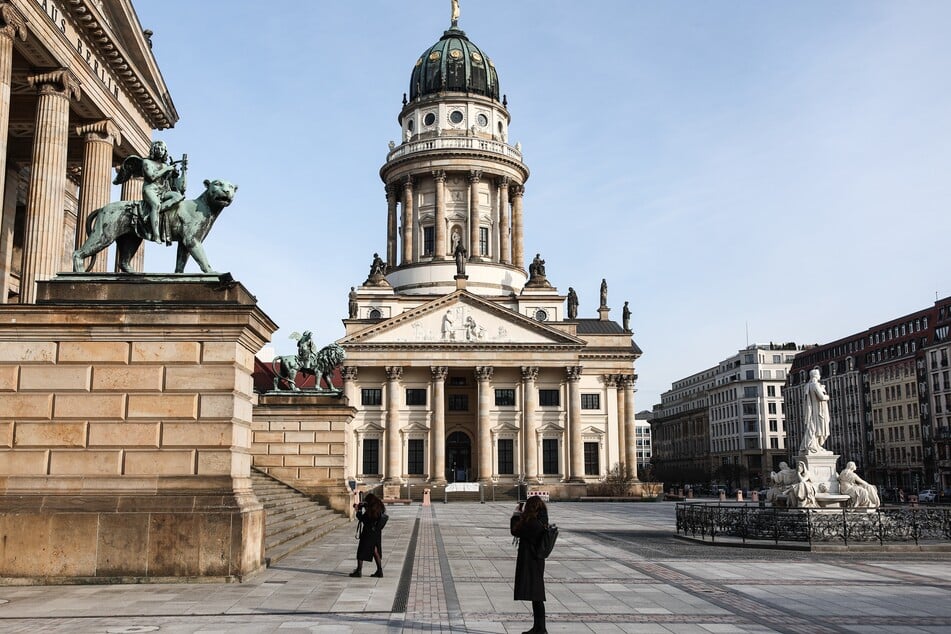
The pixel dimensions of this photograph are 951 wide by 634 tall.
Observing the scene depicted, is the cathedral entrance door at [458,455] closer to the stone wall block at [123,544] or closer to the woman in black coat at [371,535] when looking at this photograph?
the woman in black coat at [371,535]

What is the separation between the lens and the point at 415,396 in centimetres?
8050

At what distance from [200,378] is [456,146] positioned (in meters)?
77.6

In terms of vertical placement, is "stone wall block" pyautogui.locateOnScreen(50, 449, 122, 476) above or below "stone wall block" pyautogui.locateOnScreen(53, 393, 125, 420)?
below

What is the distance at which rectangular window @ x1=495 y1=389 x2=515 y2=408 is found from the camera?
3194 inches

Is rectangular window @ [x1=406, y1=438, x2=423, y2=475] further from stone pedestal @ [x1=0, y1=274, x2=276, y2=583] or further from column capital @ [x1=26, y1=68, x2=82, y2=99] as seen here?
stone pedestal @ [x1=0, y1=274, x2=276, y2=583]

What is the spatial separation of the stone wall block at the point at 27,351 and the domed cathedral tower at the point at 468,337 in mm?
58247

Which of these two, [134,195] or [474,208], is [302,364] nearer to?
[134,195]

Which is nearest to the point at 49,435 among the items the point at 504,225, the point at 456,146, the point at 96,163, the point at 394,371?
the point at 96,163

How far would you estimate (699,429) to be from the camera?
530 feet

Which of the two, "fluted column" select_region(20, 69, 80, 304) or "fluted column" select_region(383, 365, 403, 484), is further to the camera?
"fluted column" select_region(383, 365, 403, 484)

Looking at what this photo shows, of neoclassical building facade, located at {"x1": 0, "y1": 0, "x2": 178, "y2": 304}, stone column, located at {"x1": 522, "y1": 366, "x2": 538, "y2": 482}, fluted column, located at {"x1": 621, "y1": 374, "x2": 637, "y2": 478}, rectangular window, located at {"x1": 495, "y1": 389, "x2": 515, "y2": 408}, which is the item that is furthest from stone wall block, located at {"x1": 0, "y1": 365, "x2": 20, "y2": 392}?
fluted column, located at {"x1": 621, "y1": 374, "x2": 637, "y2": 478}

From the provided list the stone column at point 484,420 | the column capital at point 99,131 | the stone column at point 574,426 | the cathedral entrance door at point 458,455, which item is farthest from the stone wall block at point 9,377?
the cathedral entrance door at point 458,455

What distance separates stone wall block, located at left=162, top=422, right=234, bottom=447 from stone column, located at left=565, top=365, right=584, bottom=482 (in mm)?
65362

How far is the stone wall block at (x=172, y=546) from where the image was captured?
14.6 m
